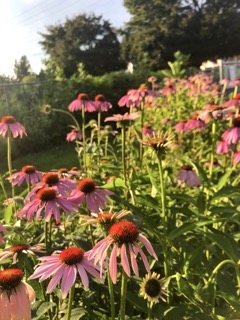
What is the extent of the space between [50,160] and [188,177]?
396cm

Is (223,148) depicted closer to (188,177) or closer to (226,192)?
(188,177)

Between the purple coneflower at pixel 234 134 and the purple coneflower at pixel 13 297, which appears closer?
the purple coneflower at pixel 13 297

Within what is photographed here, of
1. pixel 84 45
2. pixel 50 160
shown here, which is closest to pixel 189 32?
pixel 84 45

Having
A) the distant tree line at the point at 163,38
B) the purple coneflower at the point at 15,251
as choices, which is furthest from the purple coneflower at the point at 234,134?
the distant tree line at the point at 163,38

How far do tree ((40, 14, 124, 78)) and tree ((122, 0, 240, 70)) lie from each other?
296 centimetres

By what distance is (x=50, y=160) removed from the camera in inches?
217

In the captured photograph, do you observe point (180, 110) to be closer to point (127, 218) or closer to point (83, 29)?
point (127, 218)

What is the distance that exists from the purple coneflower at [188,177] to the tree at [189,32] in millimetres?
22007

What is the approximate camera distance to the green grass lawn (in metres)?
4.96

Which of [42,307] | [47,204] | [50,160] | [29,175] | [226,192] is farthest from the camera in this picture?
[50,160]

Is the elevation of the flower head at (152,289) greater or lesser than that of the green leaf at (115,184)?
lesser

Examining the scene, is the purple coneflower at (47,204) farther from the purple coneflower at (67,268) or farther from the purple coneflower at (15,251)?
the purple coneflower at (67,268)

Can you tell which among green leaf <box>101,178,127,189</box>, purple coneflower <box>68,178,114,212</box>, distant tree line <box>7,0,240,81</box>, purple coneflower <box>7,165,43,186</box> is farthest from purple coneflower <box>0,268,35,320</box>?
distant tree line <box>7,0,240,81</box>

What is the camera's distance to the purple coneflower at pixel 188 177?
170cm
